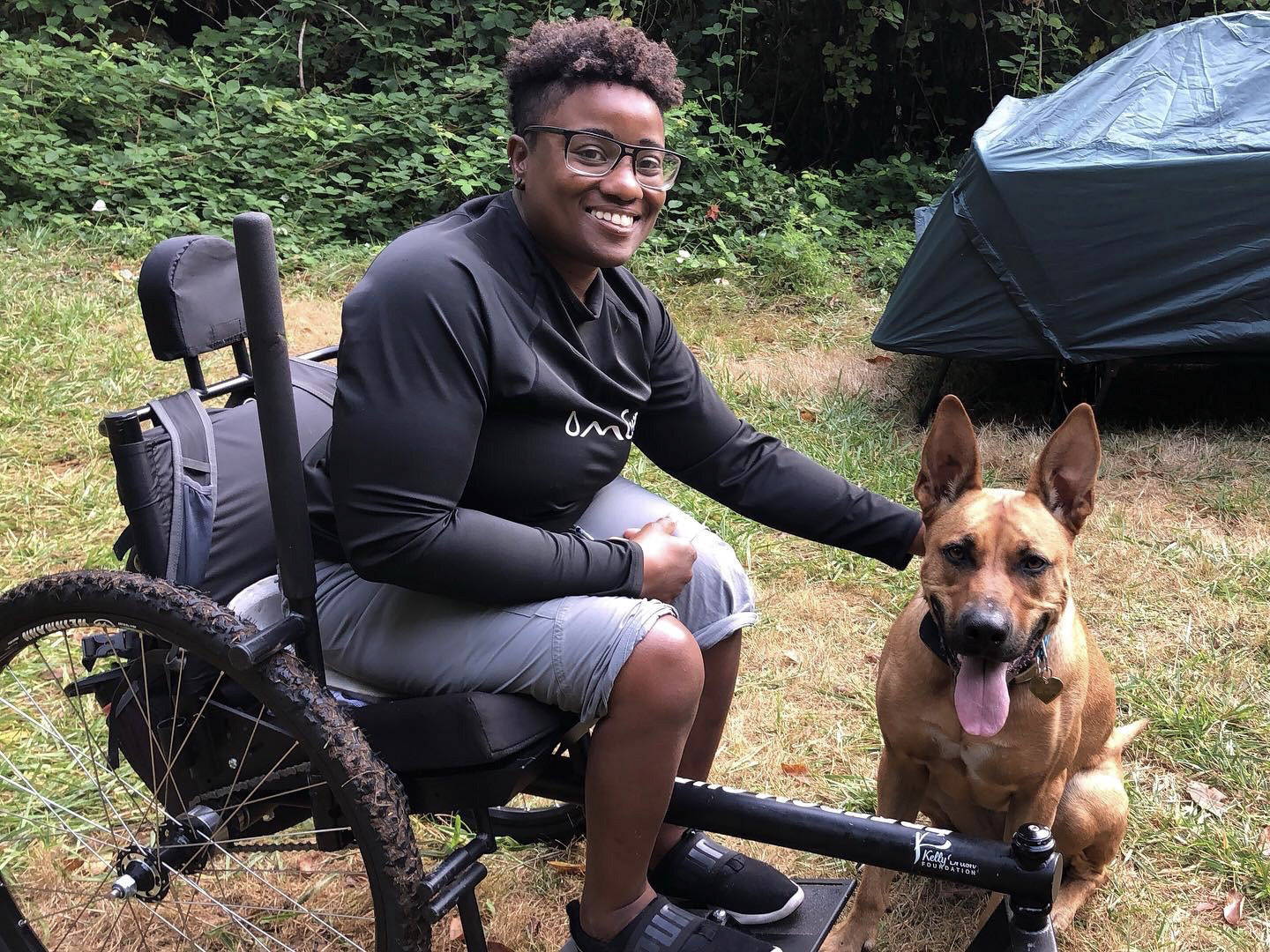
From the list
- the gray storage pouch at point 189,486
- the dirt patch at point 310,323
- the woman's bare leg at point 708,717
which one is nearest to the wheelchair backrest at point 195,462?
the gray storage pouch at point 189,486

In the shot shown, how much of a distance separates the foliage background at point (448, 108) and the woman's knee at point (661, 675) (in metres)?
5.35

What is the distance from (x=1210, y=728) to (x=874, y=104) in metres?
7.52

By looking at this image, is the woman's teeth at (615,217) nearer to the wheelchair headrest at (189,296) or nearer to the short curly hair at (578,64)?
the short curly hair at (578,64)

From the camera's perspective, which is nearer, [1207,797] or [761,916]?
[761,916]

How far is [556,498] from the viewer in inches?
78.2

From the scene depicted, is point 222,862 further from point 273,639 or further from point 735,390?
point 735,390

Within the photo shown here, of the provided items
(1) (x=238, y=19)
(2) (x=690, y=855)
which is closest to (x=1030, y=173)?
(2) (x=690, y=855)

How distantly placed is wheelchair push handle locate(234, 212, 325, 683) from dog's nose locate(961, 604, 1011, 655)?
117cm

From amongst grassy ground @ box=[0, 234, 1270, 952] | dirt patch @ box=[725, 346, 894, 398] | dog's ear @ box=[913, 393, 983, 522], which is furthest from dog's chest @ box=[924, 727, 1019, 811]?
dirt patch @ box=[725, 346, 894, 398]

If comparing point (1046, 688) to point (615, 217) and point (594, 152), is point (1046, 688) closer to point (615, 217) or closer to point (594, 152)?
point (615, 217)

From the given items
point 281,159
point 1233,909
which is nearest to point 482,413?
point 1233,909

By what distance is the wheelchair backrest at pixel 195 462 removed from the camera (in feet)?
5.91

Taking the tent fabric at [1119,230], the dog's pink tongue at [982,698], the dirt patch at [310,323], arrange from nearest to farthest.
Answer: the dog's pink tongue at [982,698]
the tent fabric at [1119,230]
the dirt patch at [310,323]

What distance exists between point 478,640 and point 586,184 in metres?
0.82
